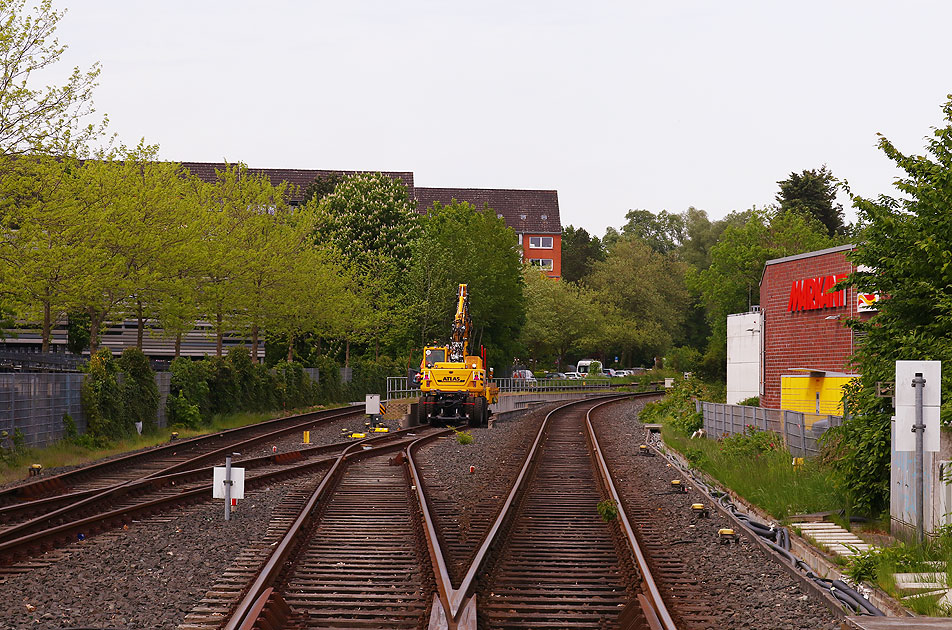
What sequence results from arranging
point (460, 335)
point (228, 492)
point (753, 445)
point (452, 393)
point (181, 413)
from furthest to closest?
point (460, 335) < point (452, 393) < point (181, 413) < point (753, 445) < point (228, 492)

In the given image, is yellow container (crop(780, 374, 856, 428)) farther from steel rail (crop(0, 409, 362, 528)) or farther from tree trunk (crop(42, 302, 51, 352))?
tree trunk (crop(42, 302, 51, 352))

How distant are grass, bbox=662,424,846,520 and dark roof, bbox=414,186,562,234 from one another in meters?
94.7

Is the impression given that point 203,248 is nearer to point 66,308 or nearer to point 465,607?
point 66,308

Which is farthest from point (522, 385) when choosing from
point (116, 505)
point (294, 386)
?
point (116, 505)

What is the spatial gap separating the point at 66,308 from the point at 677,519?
2365cm

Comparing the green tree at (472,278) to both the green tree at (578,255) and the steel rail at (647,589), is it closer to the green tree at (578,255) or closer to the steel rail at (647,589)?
the steel rail at (647,589)

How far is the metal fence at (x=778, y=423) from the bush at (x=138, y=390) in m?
16.8

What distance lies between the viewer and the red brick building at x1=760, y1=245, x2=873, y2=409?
37.2 meters

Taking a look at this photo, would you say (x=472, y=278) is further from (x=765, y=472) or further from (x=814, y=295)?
(x=765, y=472)

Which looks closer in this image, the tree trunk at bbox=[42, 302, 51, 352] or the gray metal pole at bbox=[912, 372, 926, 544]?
the gray metal pole at bbox=[912, 372, 926, 544]

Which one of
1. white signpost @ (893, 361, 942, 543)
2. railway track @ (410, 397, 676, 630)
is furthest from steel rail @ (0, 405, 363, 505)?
white signpost @ (893, 361, 942, 543)

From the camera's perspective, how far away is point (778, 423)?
23.5 metres

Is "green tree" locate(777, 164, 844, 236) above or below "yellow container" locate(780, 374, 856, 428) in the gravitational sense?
above

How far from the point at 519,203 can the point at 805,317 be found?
81294 mm
